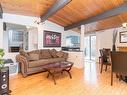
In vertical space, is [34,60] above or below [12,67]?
above

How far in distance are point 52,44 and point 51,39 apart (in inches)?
10.9

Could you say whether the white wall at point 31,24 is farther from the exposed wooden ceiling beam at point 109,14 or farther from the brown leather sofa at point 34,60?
the exposed wooden ceiling beam at point 109,14

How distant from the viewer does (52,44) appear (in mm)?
6367

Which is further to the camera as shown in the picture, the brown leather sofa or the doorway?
the doorway

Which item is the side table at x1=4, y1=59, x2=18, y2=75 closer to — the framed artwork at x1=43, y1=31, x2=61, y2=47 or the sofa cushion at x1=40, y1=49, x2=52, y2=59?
the sofa cushion at x1=40, y1=49, x2=52, y2=59

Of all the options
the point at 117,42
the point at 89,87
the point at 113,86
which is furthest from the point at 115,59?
the point at 117,42

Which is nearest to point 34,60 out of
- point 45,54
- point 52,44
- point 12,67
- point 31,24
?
point 12,67

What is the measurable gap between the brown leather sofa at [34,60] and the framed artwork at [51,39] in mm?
610

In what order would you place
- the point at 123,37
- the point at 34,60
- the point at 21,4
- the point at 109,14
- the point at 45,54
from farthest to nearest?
the point at 123,37 < the point at 45,54 < the point at 34,60 < the point at 109,14 < the point at 21,4

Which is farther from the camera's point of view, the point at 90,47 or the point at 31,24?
the point at 90,47

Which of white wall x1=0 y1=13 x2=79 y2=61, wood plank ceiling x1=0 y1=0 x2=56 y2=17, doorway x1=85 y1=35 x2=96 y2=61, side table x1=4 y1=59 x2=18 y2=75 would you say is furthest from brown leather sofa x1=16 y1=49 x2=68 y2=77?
doorway x1=85 y1=35 x2=96 y2=61

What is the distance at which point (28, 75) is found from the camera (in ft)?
13.9

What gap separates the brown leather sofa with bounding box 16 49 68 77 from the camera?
4082mm

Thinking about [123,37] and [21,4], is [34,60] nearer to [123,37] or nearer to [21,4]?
[21,4]
